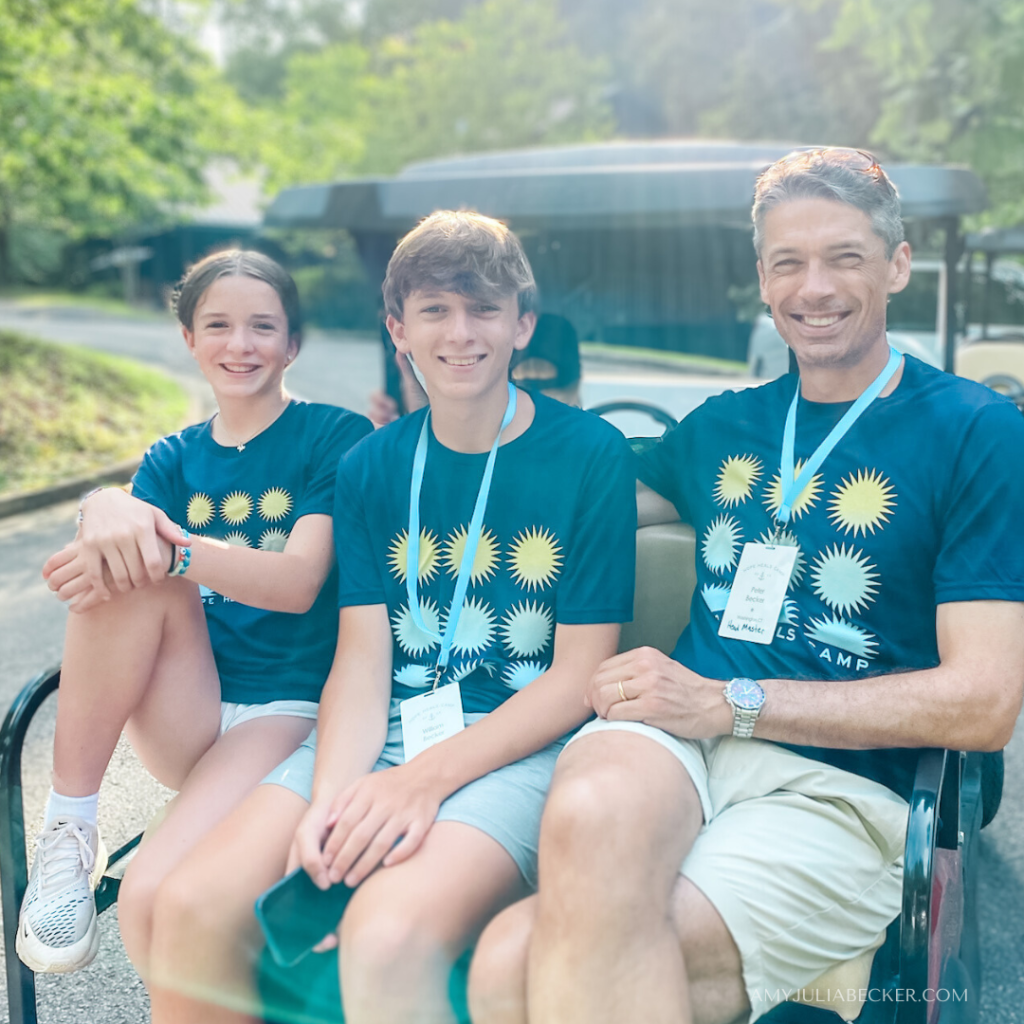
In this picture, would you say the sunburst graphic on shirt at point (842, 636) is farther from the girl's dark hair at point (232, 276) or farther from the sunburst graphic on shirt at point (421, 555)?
the girl's dark hair at point (232, 276)

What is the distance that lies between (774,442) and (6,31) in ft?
29.9

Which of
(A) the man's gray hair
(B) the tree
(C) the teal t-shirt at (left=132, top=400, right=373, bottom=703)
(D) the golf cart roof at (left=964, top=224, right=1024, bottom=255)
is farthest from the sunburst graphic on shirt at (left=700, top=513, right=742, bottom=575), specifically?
(B) the tree

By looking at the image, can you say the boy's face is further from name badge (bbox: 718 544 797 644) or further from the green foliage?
the green foliage

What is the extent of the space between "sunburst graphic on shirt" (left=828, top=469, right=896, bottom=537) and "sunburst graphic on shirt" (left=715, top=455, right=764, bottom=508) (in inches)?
6.6

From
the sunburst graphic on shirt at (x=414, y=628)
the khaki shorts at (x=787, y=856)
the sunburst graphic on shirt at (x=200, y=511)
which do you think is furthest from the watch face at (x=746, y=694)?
the sunburst graphic on shirt at (x=200, y=511)

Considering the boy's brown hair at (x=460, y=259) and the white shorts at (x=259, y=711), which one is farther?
the white shorts at (x=259, y=711)

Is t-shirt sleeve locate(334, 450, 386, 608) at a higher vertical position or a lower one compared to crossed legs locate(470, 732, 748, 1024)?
higher

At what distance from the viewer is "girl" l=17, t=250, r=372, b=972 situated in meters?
1.87

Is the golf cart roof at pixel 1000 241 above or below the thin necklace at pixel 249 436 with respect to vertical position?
above

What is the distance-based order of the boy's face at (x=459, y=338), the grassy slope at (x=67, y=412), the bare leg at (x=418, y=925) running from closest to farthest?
1. the bare leg at (x=418, y=925)
2. the boy's face at (x=459, y=338)
3. the grassy slope at (x=67, y=412)

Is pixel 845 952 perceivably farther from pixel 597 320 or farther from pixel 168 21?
pixel 168 21

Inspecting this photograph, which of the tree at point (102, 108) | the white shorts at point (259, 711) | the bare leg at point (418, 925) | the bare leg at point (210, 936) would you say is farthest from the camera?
the tree at point (102, 108)

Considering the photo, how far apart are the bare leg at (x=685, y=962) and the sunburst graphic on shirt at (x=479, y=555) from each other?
0.64 m

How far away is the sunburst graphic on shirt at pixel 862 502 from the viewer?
5.91ft
